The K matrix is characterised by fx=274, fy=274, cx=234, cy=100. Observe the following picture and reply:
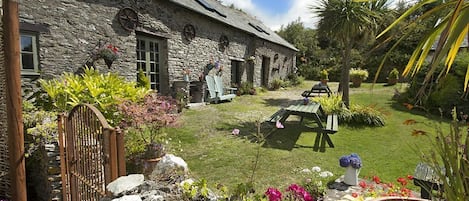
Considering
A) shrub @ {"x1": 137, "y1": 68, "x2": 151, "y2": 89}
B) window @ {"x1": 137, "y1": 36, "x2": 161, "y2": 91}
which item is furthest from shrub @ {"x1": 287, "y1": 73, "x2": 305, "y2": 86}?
shrub @ {"x1": 137, "y1": 68, "x2": 151, "y2": 89}

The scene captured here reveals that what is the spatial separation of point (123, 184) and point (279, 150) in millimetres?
3427

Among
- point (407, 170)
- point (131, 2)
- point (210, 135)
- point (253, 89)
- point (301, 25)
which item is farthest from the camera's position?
point (301, 25)

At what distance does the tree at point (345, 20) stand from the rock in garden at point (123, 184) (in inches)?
294

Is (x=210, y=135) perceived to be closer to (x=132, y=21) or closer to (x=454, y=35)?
(x=132, y=21)

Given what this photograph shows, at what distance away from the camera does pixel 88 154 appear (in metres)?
3.29

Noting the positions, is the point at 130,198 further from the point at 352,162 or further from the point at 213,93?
the point at 213,93

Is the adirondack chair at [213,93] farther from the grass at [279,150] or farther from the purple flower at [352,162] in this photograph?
the purple flower at [352,162]

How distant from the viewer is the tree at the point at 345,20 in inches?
323

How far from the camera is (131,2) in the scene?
305 inches

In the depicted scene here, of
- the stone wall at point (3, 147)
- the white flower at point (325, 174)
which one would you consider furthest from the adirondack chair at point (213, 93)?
the stone wall at point (3, 147)

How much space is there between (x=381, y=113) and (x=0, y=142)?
8756 millimetres

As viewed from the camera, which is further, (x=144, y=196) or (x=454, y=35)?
(x=144, y=196)

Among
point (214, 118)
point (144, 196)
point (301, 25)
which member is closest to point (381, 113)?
point (214, 118)

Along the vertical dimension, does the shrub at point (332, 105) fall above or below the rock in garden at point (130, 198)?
above
